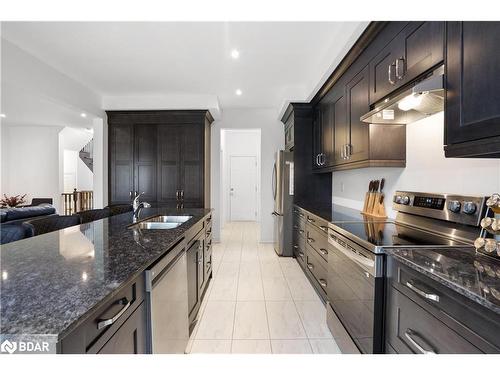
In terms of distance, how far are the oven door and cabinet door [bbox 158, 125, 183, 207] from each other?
3.28 meters

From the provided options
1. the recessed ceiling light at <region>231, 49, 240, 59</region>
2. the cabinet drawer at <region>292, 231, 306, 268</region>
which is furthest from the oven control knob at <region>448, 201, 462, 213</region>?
the recessed ceiling light at <region>231, 49, 240, 59</region>

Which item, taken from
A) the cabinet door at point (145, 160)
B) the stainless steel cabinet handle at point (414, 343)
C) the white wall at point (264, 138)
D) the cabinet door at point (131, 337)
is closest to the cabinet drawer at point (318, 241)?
the stainless steel cabinet handle at point (414, 343)

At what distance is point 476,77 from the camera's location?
1060 mm

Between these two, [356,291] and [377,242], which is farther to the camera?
[356,291]

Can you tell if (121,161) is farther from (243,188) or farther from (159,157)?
(243,188)

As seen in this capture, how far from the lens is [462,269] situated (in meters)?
0.99

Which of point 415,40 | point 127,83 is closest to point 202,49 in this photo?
point 127,83

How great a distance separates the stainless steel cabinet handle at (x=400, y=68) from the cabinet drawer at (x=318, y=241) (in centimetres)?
145

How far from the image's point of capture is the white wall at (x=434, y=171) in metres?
1.48

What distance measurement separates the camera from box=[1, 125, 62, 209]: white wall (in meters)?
7.19

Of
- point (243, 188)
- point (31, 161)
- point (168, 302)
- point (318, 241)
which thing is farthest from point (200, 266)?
point (31, 161)

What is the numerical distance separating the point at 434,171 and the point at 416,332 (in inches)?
49.4

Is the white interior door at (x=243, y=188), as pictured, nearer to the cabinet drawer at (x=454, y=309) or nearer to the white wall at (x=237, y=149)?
the white wall at (x=237, y=149)
